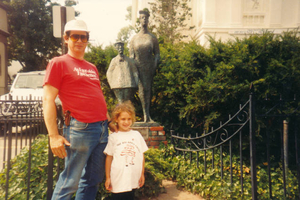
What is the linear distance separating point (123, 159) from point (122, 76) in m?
2.29

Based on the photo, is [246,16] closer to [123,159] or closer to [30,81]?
[30,81]

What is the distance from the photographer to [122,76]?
14.2 ft

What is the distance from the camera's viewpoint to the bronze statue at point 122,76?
14.2 feet

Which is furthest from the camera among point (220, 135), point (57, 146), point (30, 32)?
point (30, 32)

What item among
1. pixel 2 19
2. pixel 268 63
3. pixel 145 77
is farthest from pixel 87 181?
pixel 2 19

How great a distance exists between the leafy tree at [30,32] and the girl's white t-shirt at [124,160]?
65.5ft

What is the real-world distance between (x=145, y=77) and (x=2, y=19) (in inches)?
703

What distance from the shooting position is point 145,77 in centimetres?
466

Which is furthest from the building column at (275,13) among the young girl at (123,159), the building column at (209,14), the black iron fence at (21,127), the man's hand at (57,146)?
the man's hand at (57,146)

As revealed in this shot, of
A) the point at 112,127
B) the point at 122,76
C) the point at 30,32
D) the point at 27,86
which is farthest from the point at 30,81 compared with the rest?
the point at 30,32

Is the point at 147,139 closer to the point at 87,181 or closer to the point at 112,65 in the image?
the point at 112,65

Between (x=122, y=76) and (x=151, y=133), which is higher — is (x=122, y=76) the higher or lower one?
the higher one

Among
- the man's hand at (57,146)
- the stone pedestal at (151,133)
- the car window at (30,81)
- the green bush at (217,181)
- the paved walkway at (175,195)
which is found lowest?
the paved walkway at (175,195)

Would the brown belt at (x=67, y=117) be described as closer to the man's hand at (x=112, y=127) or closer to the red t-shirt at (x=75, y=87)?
the red t-shirt at (x=75, y=87)
